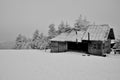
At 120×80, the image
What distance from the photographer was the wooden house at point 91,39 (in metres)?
20.7

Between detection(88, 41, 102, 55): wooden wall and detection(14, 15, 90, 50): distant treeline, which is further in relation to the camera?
detection(14, 15, 90, 50): distant treeline

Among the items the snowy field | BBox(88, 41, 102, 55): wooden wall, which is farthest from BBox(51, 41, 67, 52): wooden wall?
the snowy field

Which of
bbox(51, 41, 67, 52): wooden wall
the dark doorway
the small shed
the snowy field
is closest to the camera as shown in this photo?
the snowy field

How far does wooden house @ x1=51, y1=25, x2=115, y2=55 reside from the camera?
20.7m

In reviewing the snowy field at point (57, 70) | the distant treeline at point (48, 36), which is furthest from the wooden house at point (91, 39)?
the distant treeline at point (48, 36)

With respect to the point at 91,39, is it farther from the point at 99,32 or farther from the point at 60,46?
the point at 60,46

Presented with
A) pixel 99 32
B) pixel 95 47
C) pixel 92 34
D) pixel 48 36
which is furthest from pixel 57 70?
pixel 48 36

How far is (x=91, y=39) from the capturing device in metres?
21.1

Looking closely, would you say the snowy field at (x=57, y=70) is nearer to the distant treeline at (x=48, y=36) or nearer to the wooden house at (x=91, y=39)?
the wooden house at (x=91, y=39)

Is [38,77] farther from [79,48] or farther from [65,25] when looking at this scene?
[65,25]

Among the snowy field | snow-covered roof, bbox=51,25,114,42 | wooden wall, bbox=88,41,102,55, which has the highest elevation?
snow-covered roof, bbox=51,25,114,42

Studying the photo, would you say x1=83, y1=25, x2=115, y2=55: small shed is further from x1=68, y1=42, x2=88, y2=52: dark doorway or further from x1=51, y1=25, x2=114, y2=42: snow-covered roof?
x1=68, y1=42, x2=88, y2=52: dark doorway

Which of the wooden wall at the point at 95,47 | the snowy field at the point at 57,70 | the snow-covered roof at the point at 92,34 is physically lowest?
the snowy field at the point at 57,70

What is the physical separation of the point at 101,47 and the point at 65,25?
2262 centimetres
